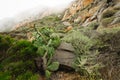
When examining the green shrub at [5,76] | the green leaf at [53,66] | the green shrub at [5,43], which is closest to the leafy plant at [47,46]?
the green leaf at [53,66]

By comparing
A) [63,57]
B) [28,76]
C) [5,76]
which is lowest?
[28,76]

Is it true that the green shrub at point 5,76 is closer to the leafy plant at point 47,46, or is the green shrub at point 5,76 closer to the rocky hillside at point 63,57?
the rocky hillside at point 63,57

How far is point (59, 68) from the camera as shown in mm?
17078

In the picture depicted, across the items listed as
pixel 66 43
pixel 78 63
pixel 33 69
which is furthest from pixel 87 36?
pixel 33 69

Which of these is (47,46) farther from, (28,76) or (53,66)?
(28,76)

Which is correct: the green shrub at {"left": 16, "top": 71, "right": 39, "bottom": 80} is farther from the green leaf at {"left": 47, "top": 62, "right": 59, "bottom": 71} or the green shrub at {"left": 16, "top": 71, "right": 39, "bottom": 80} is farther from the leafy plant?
the green leaf at {"left": 47, "top": 62, "right": 59, "bottom": 71}

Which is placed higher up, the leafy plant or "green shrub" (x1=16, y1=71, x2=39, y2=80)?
the leafy plant

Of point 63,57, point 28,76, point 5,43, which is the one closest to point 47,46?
point 63,57

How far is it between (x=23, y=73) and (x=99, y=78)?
422cm

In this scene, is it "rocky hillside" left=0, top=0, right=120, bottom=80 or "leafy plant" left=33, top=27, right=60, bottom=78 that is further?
"leafy plant" left=33, top=27, right=60, bottom=78

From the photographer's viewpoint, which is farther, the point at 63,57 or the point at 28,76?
the point at 63,57

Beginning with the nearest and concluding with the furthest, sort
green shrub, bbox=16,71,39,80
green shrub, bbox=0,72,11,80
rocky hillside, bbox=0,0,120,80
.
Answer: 1. green shrub, bbox=0,72,11,80
2. green shrub, bbox=16,71,39,80
3. rocky hillside, bbox=0,0,120,80

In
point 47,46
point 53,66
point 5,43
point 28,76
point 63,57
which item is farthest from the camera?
point 5,43

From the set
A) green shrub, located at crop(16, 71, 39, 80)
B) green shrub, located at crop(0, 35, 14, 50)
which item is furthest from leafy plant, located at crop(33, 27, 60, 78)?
green shrub, located at crop(0, 35, 14, 50)
